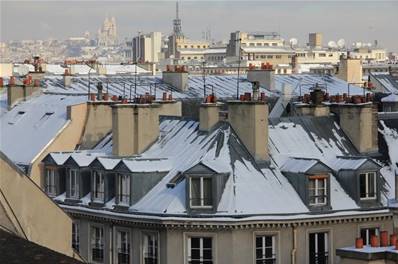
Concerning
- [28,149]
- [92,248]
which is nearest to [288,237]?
[92,248]

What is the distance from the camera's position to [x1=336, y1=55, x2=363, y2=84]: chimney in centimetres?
8288

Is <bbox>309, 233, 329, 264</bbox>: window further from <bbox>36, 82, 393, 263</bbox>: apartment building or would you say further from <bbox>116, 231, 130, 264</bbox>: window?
<bbox>116, 231, 130, 264</bbox>: window

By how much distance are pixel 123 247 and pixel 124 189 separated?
1691 mm

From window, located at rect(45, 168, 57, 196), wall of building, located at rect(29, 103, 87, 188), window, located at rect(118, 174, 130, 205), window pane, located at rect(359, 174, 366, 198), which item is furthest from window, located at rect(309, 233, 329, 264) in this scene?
wall of building, located at rect(29, 103, 87, 188)

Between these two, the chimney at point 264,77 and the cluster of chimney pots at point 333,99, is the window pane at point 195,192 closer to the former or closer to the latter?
the cluster of chimney pots at point 333,99

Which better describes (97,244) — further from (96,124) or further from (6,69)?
(6,69)

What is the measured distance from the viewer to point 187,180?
3519 cm

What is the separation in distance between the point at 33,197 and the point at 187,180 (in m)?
14.6

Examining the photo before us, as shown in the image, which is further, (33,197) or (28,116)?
(28,116)

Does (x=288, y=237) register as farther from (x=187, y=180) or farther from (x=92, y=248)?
(x=92, y=248)

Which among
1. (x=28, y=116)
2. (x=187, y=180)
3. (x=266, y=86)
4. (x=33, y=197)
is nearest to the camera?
(x=33, y=197)

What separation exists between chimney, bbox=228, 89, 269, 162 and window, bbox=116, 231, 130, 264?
14.4 feet

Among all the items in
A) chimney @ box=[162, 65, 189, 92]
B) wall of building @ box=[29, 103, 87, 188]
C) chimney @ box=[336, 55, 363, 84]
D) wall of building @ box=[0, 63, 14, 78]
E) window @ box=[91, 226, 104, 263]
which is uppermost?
wall of building @ box=[0, 63, 14, 78]

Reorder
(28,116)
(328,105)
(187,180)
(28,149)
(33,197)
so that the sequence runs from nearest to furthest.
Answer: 1. (33,197)
2. (187,180)
3. (328,105)
4. (28,149)
5. (28,116)
